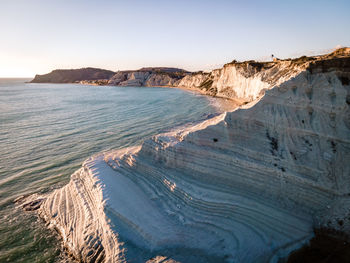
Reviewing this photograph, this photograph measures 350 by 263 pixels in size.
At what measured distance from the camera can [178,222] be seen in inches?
344

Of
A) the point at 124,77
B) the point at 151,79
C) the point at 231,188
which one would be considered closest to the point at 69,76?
the point at 124,77

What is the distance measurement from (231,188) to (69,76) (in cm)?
20835

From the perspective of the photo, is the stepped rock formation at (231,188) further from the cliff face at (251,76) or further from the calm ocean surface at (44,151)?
the cliff face at (251,76)

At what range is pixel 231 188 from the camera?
32.0 ft

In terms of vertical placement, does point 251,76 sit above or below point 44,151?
above

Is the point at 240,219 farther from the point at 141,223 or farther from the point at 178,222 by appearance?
the point at 141,223

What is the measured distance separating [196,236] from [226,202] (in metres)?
2.10

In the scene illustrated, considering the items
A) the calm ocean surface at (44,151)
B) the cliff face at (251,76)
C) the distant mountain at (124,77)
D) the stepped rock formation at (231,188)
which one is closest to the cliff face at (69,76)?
the distant mountain at (124,77)

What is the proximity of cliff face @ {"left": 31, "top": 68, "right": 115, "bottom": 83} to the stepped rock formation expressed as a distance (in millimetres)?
193402

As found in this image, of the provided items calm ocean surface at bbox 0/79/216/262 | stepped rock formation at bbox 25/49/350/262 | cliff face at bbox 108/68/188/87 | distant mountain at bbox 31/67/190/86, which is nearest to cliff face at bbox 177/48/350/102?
stepped rock formation at bbox 25/49/350/262

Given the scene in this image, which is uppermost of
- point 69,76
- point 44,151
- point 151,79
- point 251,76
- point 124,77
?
point 69,76

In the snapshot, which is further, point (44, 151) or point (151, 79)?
point (151, 79)

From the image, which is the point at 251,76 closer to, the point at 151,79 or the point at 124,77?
the point at 151,79

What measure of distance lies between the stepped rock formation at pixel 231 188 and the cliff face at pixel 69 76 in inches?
7614
